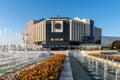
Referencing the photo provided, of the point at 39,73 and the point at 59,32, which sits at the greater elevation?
the point at 59,32

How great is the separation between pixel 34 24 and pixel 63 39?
25.1 metres

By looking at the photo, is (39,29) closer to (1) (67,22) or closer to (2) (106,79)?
(1) (67,22)

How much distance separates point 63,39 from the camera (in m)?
97.9

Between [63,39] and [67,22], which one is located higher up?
[67,22]

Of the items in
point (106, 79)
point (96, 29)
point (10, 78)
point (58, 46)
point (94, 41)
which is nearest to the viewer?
point (10, 78)

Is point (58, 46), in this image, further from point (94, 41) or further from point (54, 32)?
point (94, 41)

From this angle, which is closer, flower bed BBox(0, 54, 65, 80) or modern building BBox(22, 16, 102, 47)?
flower bed BBox(0, 54, 65, 80)

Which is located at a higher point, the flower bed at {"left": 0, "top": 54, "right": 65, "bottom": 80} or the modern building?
the modern building

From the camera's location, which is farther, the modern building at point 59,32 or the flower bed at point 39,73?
the modern building at point 59,32

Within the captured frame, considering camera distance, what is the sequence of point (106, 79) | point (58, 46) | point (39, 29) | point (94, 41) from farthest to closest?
point (94, 41) → point (39, 29) → point (58, 46) → point (106, 79)

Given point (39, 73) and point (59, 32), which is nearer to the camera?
point (39, 73)

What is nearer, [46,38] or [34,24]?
[46,38]

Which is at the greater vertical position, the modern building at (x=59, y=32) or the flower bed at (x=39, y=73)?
the modern building at (x=59, y=32)

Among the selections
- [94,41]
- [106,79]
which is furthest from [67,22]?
[106,79]
